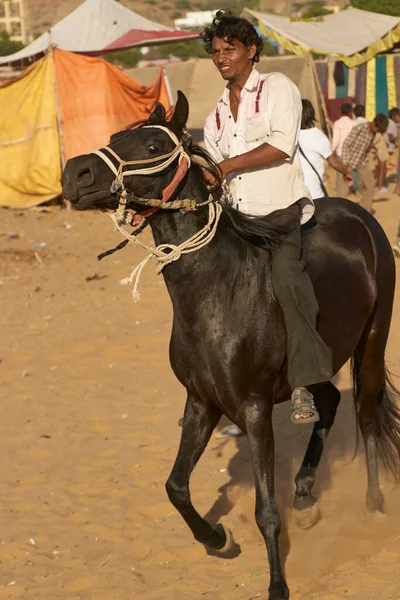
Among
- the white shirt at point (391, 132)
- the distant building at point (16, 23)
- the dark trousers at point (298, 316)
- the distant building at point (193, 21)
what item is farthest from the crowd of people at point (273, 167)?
the distant building at point (16, 23)

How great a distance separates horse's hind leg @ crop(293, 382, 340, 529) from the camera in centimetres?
544

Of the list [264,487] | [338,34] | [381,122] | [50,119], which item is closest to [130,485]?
[264,487]

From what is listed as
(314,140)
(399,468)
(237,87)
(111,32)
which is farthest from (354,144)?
(237,87)

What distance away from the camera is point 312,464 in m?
5.59

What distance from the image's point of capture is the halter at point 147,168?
3.94m

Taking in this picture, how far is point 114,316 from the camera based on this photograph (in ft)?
32.9

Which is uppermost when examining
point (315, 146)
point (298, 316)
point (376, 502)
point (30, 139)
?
point (298, 316)

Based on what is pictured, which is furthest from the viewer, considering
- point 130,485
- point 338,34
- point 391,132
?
point 338,34

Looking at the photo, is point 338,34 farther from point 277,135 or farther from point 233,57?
point 277,135

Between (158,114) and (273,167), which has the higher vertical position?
(158,114)

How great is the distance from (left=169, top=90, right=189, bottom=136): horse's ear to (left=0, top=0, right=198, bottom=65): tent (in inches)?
666

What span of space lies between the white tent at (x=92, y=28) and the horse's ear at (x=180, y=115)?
57.2ft

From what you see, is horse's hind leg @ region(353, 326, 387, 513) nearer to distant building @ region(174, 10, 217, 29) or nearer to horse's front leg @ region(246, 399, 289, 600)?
horse's front leg @ region(246, 399, 289, 600)

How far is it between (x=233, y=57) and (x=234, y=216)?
2.62 ft
